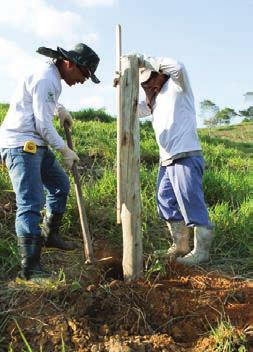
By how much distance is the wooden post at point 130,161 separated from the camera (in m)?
3.25

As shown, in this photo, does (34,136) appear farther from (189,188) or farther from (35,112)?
(189,188)

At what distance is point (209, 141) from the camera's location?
9578mm

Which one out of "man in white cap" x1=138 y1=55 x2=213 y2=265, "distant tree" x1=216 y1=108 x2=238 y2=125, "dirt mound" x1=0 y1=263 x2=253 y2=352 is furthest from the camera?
"distant tree" x1=216 y1=108 x2=238 y2=125

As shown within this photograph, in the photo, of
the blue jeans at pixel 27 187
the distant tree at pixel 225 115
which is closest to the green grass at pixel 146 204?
the blue jeans at pixel 27 187

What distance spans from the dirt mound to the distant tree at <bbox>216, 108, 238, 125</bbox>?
69.7ft

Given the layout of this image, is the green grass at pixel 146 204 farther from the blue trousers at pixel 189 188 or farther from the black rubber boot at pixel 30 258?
the blue trousers at pixel 189 188

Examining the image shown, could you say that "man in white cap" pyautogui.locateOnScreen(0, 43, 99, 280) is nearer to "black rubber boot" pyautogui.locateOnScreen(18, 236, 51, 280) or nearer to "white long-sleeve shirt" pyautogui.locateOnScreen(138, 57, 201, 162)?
"black rubber boot" pyautogui.locateOnScreen(18, 236, 51, 280)

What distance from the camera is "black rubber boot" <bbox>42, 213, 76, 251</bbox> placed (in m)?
3.86

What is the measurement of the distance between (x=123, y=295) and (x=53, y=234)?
39.1 inches

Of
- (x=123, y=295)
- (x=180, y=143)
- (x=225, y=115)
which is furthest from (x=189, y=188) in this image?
(x=225, y=115)

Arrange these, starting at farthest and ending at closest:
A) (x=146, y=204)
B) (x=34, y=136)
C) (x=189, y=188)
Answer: (x=146, y=204) → (x=189, y=188) → (x=34, y=136)

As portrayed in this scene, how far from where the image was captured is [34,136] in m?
3.40

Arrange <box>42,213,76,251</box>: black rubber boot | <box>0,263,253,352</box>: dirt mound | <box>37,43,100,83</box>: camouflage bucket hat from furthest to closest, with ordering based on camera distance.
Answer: <box>42,213,76,251</box>: black rubber boot
<box>37,43,100,83</box>: camouflage bucket hat
<box>0,263,253,352</box>: dirt mound

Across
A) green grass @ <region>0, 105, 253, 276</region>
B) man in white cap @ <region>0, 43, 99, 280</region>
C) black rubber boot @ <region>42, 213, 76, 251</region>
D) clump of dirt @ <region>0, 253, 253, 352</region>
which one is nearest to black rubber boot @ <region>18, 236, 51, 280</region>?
man in white cap @ <region>0, 43, 99, 280</region>
